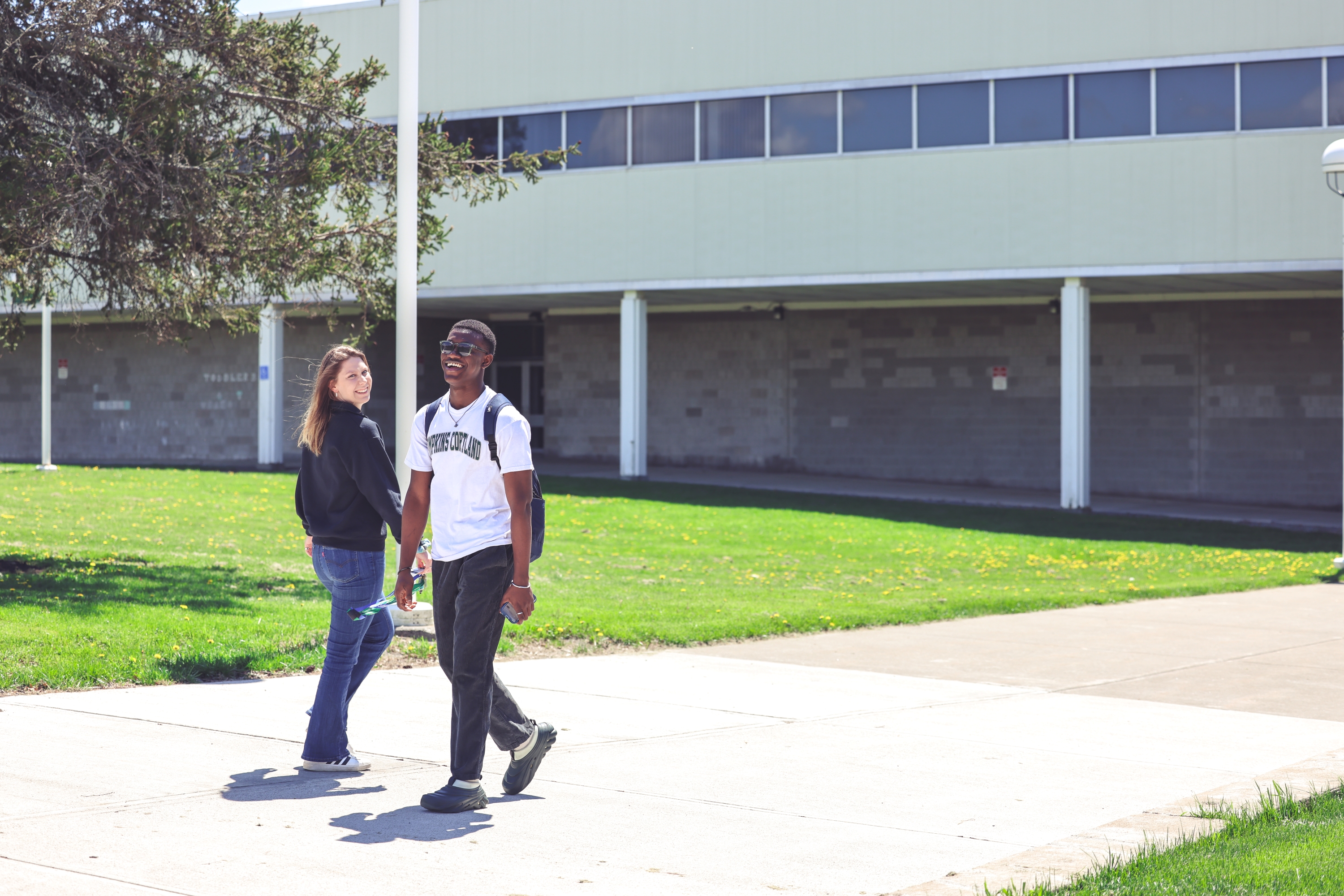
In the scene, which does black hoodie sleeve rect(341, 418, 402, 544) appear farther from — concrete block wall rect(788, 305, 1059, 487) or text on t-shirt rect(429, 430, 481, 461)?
concrete block wall rect(788, 305, 1059, 487)

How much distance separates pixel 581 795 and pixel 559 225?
75.0 ft

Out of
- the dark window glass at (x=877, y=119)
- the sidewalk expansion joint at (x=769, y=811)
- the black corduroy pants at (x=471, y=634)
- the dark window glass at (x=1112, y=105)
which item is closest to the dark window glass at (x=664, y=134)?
the dark window glass at (x=877, y=119)

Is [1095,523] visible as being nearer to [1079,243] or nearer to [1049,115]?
[1079,243]

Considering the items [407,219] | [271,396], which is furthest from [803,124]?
[407,219]

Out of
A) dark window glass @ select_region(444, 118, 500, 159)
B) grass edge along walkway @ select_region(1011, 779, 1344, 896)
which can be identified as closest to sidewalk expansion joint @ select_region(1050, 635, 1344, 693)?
grass edge along walkway @ select_region(1011, 779, 1344, 896)

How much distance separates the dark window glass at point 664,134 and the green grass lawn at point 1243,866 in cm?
2305

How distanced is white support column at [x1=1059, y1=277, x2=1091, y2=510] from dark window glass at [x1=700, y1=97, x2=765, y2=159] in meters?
6.21

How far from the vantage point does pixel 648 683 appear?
9070mm

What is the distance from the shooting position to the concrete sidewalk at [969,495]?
26047 millimetres

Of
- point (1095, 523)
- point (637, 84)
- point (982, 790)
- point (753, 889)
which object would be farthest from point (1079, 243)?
point (753, 889)

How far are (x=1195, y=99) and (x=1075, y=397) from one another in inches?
211

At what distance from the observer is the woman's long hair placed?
635cm

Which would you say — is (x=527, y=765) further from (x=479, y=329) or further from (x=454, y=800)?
(x=479, y=329)

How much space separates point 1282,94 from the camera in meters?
24.1
